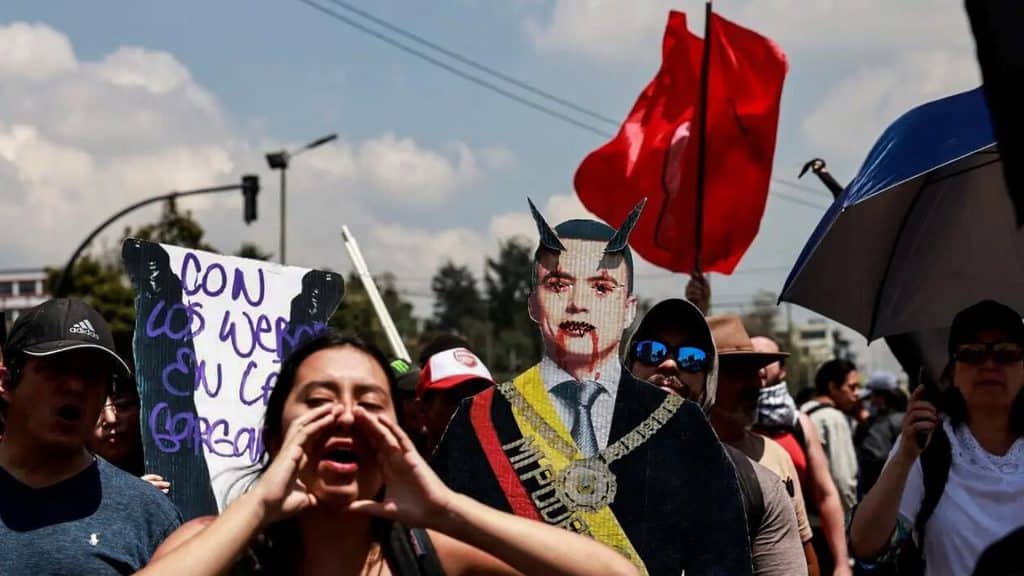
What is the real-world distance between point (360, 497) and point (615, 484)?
109 centimetres

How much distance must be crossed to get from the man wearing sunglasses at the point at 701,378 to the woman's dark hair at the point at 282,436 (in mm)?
1551

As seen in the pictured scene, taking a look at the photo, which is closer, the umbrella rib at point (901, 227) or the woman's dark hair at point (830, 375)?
the umbrella rib at point (901, 227)

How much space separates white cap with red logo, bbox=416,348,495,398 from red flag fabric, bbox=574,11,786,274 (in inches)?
43.3

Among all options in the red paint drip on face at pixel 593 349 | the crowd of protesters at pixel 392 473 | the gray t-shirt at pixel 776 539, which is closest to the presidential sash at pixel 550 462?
the red paint drip on face at pixel 593 349

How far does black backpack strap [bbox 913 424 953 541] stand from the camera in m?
4.10

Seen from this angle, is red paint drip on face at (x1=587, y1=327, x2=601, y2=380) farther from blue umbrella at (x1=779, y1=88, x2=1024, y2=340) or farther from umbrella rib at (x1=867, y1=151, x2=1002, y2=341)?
umbrella rib at (x1=867, y1=151, x2=1002, y2=341)

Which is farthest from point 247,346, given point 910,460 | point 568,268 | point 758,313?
point 758,313

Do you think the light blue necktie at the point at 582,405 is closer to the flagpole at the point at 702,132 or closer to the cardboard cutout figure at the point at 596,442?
the cardboard cutout figure at the point at 596,442

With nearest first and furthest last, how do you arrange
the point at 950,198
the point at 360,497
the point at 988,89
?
the point at 988,89 < the point at 360,497 < the point at 950,198

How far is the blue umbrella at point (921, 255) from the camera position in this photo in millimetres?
5105

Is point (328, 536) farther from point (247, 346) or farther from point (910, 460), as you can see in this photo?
point (247, 346)

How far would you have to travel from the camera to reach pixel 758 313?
292ft

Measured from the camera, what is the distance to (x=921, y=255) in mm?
5195

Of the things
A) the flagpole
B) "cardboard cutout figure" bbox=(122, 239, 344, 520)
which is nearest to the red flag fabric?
the flagpole
